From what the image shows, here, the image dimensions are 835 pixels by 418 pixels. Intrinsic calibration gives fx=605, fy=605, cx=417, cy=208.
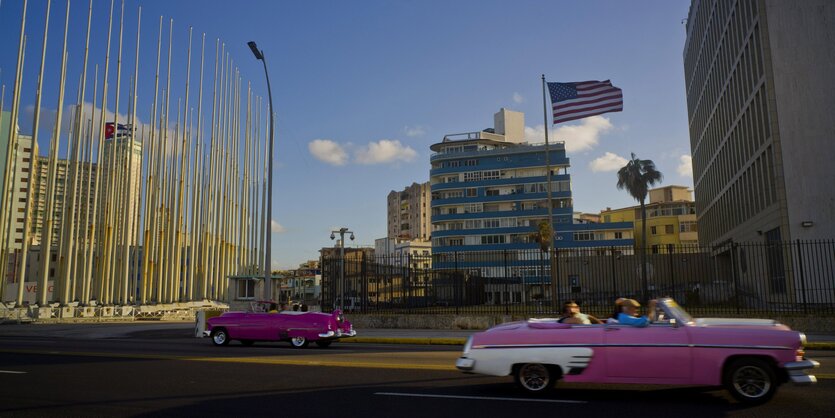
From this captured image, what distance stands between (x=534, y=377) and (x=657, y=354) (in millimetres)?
1703

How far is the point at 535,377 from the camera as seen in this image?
8664 mm

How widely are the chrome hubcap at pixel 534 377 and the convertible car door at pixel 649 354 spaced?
2.90ft

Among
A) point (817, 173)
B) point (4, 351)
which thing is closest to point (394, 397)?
point (4, 351)

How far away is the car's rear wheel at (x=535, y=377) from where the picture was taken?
8594mm

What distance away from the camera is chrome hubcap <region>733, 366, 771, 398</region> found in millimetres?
7805

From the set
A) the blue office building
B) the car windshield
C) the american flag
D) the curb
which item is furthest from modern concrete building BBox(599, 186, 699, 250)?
the car windshield

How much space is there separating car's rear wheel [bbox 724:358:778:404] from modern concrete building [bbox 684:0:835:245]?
2560 centimetres

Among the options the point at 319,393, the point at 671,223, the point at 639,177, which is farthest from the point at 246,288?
the point at 671,223

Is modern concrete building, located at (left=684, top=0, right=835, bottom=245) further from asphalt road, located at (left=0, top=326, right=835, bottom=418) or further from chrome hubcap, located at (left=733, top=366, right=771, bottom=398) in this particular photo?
chrome hubcap, located at (left=733, top=366, right=771, bottom=398)

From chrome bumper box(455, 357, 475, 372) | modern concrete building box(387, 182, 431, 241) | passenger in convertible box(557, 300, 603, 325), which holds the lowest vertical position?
chrome bumper box(455, 357, 475, 372)

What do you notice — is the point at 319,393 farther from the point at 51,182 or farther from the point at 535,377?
the point at 51,182

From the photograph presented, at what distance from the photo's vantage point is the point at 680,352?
26.5 feet

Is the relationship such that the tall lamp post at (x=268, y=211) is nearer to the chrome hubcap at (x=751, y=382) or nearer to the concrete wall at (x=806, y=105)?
the chrome hubcap at (x=751, y=382)

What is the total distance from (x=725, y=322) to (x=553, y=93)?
68.5ft
